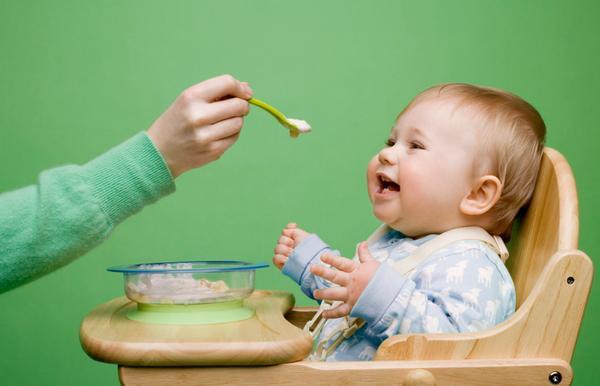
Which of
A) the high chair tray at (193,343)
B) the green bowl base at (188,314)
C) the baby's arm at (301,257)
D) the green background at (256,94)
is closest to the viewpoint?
the high chair tray at (193,343)

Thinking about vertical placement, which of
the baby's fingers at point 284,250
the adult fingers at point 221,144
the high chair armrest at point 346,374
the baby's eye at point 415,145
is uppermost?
the adult fingers at point 221,144

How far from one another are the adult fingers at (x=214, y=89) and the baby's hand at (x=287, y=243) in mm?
277

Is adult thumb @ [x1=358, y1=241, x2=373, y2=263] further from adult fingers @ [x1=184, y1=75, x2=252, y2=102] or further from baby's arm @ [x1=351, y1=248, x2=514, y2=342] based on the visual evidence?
adult fingers @ [x1=184, y1=75, x2=252, y2=102]

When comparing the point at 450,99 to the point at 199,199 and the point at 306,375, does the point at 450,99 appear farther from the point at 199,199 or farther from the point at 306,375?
the point at 199,199

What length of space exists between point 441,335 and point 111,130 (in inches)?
40.5

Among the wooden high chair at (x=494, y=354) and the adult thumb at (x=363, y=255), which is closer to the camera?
the wooden high chair at (x=494, y=354)

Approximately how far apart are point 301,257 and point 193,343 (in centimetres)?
37

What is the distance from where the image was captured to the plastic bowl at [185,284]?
75 centimetres

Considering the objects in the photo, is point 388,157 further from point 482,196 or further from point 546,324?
point 546,324

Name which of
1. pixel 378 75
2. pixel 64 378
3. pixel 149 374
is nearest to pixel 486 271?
pixel 149 374

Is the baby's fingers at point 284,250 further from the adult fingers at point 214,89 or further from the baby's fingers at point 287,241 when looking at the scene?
the adult fingers at point 214,89

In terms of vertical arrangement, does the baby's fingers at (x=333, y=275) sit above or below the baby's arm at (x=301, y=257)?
above

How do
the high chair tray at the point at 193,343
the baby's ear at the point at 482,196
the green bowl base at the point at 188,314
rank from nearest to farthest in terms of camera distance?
the high chair tray at the point at 193,343, the green bowl base at the point at 188,314, the baby's ear at the point at 482,196

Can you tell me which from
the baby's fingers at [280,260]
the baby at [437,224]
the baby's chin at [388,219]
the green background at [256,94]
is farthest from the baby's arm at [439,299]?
the green background at [256,94]
